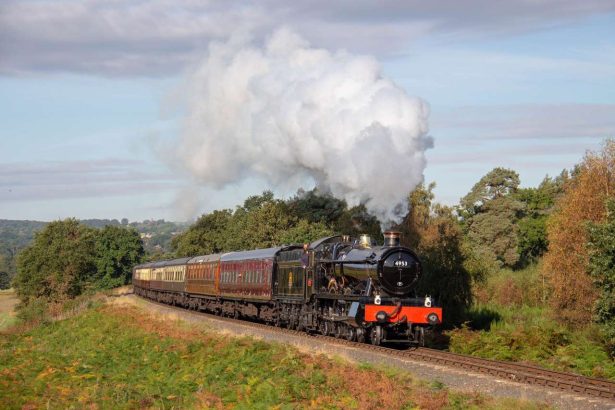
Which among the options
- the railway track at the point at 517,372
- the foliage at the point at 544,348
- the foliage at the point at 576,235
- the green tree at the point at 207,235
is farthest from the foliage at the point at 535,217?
the railway track at the point at 517,372

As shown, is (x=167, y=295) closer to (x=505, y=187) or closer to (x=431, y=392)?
(x=505, y=187)

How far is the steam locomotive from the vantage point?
25719 mm

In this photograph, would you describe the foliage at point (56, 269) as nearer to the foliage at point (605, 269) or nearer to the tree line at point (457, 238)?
the tree line at point (457, 238)

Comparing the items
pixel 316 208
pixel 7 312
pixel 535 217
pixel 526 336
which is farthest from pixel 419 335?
pixel 7 312

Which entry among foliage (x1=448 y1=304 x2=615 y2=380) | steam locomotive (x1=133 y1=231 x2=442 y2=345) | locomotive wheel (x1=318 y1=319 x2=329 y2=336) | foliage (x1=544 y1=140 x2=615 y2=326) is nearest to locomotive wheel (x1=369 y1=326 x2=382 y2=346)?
steam locomotive (x1=133 y1=231 x2=442 y2=345)

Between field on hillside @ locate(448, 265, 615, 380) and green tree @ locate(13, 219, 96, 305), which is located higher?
green tree @ locate(13, 219, 96, 305)

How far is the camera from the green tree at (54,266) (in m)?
96.6

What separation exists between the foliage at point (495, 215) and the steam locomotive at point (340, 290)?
1613 inches

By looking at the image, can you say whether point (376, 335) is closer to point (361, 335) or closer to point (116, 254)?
point (361, 335)

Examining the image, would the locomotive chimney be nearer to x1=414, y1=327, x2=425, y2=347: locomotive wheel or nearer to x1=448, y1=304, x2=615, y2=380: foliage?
x1=414, y1=327, x2=425, y2=347: locomotive wheel

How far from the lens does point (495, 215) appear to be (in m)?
82.9

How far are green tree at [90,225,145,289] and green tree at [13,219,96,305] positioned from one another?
1474 centimetres

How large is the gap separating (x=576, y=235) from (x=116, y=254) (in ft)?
333

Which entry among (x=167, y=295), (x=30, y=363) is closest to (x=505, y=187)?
(x=167, y=295)
